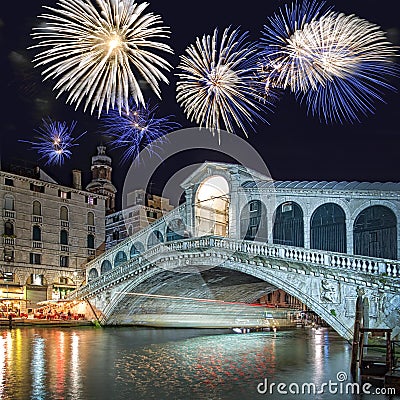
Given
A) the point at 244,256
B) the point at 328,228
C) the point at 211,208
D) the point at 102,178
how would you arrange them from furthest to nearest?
the point at 102,178 < the point at 211,208 < the point at 328,228 < the point at 244,256

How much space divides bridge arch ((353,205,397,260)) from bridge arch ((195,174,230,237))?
1086cm

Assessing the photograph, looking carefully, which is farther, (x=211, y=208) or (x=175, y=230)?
(x=175, y=230)

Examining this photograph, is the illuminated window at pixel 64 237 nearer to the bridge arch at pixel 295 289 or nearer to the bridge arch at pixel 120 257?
the bridge arch at pixel 120 257

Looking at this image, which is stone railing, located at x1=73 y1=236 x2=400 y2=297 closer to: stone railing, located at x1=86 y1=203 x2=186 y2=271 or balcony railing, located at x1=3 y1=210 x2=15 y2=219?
stone railing, located at x1=86 y1=203 x2=186 y2=271

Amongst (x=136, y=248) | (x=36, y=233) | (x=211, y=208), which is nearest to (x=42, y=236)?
(x=36, y=233)

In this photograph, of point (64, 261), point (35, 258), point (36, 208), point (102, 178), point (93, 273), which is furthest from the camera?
point (102, 178)

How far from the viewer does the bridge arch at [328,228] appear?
2919 cm

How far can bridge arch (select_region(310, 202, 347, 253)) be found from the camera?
95.8ft

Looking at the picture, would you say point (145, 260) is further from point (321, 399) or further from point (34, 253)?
point (321, 399)

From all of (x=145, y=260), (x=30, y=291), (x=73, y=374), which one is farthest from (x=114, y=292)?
(x=73, y=374)

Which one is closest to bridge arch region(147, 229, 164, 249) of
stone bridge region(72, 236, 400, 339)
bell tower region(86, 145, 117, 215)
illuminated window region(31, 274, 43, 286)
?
stone bridge region(72, 236, 400, 339)

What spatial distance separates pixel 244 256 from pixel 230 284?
810cm

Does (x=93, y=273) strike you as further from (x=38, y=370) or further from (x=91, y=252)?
(x=38, y=370)

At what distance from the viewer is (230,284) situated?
37.0 m
